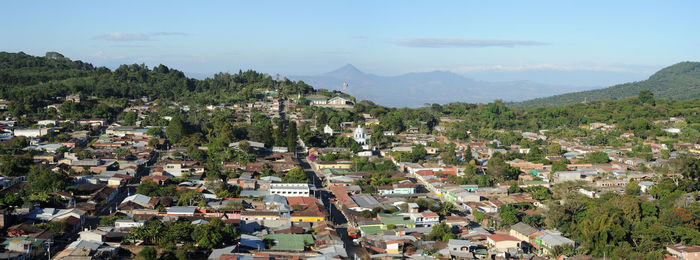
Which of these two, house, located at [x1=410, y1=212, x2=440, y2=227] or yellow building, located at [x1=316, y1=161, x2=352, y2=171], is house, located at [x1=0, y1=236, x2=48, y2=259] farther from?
yellow building, located at [x1=316, y1=161, x2=352, y2=171]

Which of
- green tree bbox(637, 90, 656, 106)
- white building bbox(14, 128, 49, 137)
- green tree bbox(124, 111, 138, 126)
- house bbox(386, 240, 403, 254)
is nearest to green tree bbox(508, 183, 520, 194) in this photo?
house bbox(386, 240, 403, 254)

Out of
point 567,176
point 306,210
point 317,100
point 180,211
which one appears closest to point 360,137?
point 567,176

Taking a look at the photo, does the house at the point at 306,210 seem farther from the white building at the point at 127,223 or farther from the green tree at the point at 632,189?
the green tree at the point at 632,189

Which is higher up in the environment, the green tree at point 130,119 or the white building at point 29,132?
the green tree at point 130,119

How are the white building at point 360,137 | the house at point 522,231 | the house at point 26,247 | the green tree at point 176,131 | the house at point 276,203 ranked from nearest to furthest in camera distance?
the house at point 26,247 → the house at point 522,231 → the house at point 276,203 → the green tree at point 176,131 → the white building at point 360,137

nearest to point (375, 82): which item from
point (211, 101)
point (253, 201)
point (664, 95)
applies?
point (664, 95)

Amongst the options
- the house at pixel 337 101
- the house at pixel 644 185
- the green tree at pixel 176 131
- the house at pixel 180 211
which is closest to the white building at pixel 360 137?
the green tree at pixel 176 131

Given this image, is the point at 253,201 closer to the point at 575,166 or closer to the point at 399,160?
the point at 399,160
